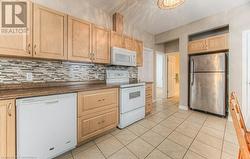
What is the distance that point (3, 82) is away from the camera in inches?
65.7

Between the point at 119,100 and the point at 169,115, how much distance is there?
1.65 meters

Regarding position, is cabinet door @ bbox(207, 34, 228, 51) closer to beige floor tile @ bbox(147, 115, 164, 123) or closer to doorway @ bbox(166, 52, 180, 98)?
doorway @ bbox(166, 52, 180, 98)

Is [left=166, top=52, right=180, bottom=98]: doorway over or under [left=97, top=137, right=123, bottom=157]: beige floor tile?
over

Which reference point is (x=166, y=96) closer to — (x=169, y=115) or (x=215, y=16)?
(x=169, y=115)

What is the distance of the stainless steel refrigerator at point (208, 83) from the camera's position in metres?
3.12

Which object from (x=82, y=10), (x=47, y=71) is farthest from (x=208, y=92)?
(x=47, y=71)

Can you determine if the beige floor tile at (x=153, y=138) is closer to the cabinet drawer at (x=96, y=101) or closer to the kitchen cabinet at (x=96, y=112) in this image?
the kitchen cabinet at (x=96, y=112)

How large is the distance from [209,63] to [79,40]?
3261mm

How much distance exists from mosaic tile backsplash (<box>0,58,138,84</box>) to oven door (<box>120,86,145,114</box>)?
29.8 inches

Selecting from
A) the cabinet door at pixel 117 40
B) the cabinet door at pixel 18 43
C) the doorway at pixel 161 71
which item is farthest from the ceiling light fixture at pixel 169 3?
the doorway at pixel 161 71

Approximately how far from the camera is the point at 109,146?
193 cm

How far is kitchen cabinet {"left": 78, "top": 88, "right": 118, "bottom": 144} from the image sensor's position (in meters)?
1.88

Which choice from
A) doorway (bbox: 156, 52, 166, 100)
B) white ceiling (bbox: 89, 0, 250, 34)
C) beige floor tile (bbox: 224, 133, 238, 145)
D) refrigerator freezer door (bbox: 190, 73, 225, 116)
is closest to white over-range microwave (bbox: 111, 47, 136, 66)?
white ceiling (bbox: 89, 0, 250, 34)

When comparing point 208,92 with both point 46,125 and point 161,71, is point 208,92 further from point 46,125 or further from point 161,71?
point 161,71
